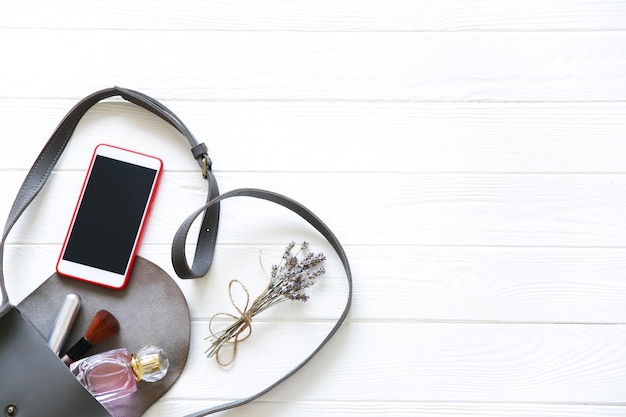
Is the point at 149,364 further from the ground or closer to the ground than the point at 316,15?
closer to the ground

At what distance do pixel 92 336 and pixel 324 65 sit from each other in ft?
1.57

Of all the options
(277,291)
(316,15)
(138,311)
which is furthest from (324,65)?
(138,311)

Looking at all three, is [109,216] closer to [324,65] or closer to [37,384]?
[37,384]

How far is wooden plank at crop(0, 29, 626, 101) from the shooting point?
88cm

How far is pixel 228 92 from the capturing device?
2.88 ft

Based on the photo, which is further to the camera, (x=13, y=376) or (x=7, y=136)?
(x=7, y=136)

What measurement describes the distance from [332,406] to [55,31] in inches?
25.3

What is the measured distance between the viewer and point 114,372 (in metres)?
0.80

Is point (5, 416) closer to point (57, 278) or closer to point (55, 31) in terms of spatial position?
point (57, 278)

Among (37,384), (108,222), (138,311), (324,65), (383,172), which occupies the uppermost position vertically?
(324,65)

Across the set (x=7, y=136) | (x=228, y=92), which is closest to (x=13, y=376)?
(x=7, y=136)

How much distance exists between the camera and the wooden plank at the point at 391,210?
862 millimetres

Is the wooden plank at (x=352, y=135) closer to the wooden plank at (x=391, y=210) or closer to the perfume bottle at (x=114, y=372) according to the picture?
the wooden plank at (x=391, y=210)

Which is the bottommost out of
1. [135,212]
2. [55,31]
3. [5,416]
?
[5,416]
